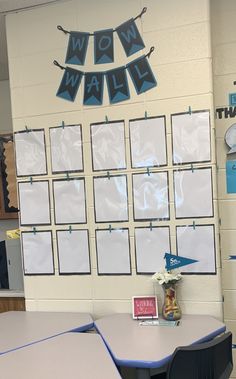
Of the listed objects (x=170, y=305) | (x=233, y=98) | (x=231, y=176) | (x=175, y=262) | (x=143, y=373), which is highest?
(x=233, y=98)

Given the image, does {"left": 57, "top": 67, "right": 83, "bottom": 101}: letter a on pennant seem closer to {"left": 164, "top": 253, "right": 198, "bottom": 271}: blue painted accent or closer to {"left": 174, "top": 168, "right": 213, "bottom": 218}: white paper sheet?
{"left": 174, "top": 168, "right": 213, "bottom": 218}: white paper sheet

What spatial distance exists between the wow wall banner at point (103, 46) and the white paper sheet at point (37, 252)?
1203 millimetres

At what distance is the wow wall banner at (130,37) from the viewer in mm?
2350

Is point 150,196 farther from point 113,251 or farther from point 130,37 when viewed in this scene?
point 130,37

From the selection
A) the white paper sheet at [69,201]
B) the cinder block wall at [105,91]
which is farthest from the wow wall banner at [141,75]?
the white paper sheet at [69,201]

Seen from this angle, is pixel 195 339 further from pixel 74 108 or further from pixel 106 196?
pixel 74 108

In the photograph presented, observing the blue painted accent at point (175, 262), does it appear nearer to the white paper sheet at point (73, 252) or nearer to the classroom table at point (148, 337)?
the classroom table at point (148, 337)

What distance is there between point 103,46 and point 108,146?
64cm

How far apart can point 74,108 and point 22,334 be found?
56.0 inches

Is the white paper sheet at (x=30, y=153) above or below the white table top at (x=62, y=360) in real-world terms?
above

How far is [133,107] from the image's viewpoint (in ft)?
7.81

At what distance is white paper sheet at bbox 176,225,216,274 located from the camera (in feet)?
7.42

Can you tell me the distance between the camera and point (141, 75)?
2357 mm

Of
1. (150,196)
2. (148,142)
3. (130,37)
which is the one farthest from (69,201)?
(130,37)
